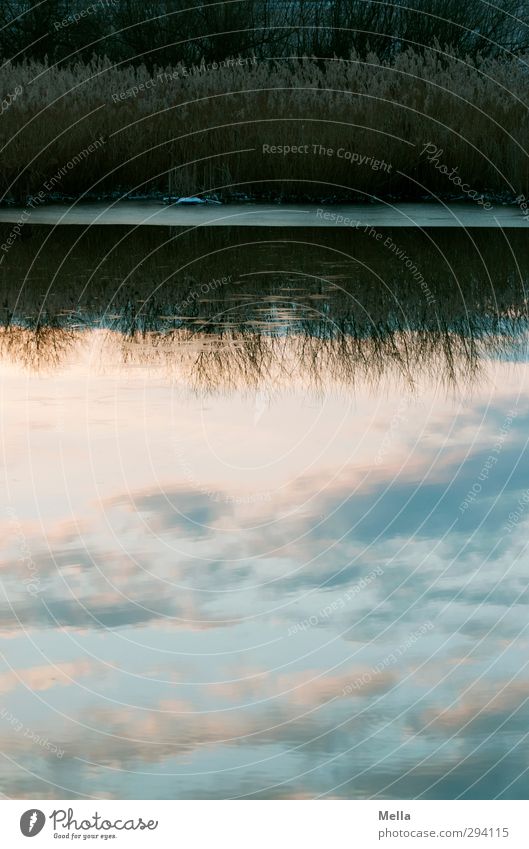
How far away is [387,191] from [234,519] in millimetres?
9650

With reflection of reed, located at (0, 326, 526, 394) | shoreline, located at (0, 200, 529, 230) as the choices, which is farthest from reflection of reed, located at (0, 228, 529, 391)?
shoreline, located at (0, 200, 529, 230)

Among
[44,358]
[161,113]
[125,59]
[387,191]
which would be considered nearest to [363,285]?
[44,358]

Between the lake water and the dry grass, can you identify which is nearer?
the lake water

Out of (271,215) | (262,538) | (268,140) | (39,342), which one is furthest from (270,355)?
(268,140)

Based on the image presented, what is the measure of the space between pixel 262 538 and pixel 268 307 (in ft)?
13.2

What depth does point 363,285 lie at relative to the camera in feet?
32.9

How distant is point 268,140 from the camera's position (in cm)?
1492

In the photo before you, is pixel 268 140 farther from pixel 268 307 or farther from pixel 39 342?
pixel 39 342

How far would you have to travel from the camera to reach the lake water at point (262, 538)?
384 centimetres

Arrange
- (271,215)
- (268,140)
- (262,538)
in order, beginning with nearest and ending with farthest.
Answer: (262,538) → (271,215) → (268,140)

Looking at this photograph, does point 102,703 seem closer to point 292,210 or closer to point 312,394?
point 312,394

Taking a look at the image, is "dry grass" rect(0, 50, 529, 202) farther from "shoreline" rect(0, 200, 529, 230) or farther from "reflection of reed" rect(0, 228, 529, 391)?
"reflection of reed" rect(0, 228, 529, 391)

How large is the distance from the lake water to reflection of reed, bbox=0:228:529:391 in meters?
0.03

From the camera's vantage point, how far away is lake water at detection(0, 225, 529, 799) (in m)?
3.84
